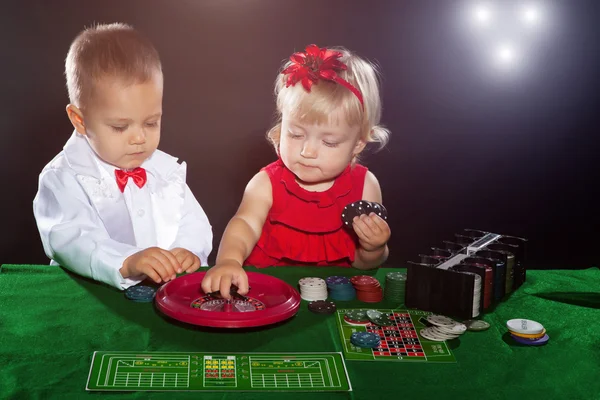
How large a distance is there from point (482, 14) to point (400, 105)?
0.48 metres

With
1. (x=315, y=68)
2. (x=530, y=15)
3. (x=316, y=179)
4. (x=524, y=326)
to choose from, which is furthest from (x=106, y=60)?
(x=530, y=15)

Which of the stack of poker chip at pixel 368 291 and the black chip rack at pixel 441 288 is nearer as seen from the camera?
the black chip rack at pixel 441 288

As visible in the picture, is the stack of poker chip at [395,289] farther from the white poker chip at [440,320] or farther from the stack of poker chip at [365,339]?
the stack of poker chip at [365,339]

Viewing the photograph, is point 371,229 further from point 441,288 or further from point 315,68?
point 315,68

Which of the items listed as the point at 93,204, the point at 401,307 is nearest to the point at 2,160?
the point at 93,204

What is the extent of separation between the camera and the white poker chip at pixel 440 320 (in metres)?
1.66

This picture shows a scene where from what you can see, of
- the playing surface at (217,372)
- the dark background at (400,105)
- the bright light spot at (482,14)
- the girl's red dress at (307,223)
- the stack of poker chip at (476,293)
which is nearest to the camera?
Result: the playing surface at (217,372)

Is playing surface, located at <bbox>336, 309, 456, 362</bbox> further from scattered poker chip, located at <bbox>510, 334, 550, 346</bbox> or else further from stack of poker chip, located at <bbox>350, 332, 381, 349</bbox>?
scattered poker chip, located at <bbox>510, 334, 550, 346</bbox>

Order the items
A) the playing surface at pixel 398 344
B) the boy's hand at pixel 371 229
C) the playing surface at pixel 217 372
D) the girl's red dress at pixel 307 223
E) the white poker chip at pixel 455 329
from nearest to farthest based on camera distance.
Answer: the playing surface at pixel 217 372
the playing surface at pixel 398 344
the white poker chip at pixel 455 329
the boy's hand at pixel 371 229
the girl's red dress at pixel 307 223

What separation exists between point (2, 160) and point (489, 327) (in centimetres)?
175

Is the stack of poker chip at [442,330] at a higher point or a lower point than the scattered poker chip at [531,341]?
higher

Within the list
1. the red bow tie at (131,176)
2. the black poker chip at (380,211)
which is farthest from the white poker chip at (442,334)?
the red bow tie at (131,176)

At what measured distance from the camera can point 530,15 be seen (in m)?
2.80

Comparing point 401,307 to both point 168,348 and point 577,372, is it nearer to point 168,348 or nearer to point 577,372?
point 577,372
